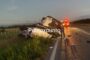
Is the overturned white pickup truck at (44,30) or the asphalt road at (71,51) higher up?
the overturned white pickup truck at (44,30)

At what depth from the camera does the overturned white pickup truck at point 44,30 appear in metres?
24.9

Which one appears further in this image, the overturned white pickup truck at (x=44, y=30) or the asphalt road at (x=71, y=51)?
the overturned white pickup truck at (x=44, y=30)

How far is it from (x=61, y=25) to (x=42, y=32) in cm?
548

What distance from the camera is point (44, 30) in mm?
27984

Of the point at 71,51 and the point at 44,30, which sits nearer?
the point at 71,51

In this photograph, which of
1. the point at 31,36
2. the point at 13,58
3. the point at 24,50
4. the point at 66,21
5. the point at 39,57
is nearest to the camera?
the point at 13,58

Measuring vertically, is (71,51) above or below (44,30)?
below

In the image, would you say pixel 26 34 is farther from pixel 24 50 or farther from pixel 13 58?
pixel 13 58

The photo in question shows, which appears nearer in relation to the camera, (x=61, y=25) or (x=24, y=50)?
(x=24, y=50)

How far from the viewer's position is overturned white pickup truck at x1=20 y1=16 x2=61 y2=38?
81.6 ft

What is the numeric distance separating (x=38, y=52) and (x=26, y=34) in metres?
10.9

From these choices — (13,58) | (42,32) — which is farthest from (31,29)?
(13,58)

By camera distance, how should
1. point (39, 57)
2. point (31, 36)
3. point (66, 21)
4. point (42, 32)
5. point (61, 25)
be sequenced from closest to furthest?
point (39, 57), point (31, 36), point (42, 32), point (66, 21), point (61, 25)

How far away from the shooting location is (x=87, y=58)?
12.0m
